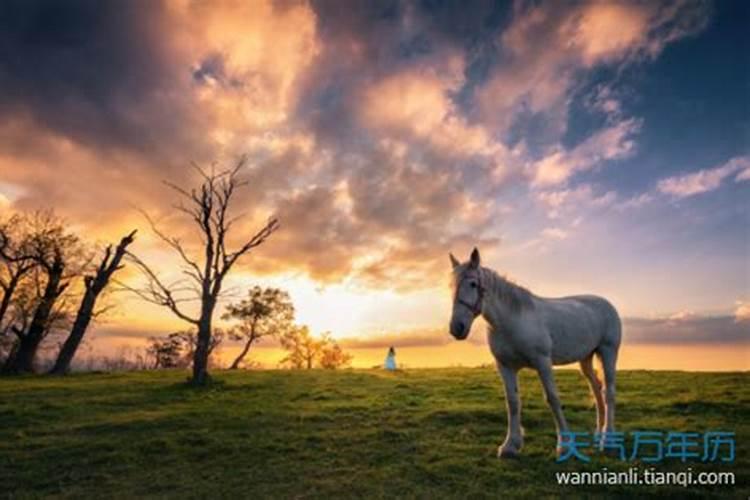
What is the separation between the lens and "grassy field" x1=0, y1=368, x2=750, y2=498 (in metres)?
7.13

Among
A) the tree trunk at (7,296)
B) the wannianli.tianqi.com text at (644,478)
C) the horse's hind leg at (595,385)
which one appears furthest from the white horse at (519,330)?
the tree trunk at (7,296)

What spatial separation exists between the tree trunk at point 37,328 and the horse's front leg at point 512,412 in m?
33.3

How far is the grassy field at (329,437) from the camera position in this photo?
23.4 feet

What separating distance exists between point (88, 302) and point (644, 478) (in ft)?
108

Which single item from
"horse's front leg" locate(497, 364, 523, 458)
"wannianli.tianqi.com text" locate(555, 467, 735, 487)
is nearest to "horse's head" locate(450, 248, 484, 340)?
"horse's front leg" locate(497, 364, 523, 458)

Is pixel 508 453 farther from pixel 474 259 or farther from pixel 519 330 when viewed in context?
pixel 474 259

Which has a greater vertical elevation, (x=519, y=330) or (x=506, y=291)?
(x=506, y=291)

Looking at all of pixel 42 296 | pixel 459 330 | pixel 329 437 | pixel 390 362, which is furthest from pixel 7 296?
pixel 459 330

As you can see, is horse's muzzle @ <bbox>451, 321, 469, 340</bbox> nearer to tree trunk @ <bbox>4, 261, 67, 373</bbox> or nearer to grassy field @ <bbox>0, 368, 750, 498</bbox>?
grassy field @ <bbox>0, 368, 750, 498</bbox>

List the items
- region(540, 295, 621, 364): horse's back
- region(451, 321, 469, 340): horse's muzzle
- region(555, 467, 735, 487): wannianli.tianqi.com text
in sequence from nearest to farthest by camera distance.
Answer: region(555, 467, 735, 487): wannianli.tianqi.com text
region(451, 321, 469, 340): horse's muzzle
region(540, 295, 621, 364): horse's back

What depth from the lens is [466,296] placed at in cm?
724

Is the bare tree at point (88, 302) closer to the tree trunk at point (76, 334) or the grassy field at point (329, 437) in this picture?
the tree trunk at point (76, 334)

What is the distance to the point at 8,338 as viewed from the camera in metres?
31.9

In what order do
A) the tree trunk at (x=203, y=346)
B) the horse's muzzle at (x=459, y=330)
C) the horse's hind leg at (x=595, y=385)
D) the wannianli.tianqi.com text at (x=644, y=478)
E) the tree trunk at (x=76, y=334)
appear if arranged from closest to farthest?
the wannianli.tianqi.com text at (x=644, y=478), the horse's muzzle at (x=459, y=330), the horse's hind leg at (x=595, y=385), the tree trunk at (x=203, y=346), the tree trunk at (x=76, y=334)
